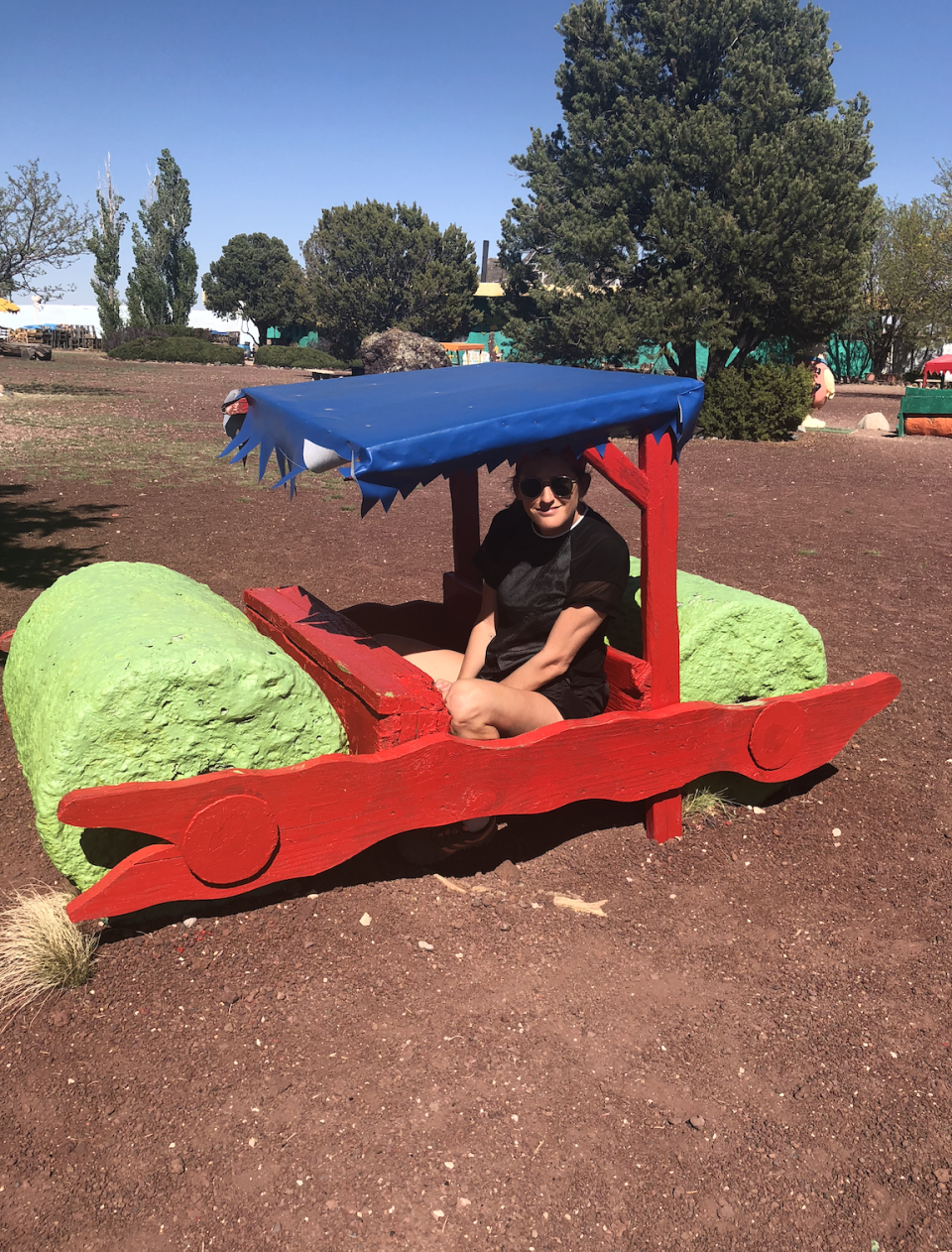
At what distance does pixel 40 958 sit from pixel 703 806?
276 centimetres

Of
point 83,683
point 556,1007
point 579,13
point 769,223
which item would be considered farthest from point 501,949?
point 579,13

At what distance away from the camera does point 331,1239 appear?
2141 millimetres

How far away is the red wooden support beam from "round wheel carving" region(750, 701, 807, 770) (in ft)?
5.70

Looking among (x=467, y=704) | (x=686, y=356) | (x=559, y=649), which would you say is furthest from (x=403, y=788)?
(x=686, y=356)

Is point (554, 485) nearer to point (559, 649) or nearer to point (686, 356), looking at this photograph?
point (559, 649)

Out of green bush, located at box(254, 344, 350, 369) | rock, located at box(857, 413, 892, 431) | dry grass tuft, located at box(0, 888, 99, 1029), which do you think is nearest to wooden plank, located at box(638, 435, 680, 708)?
dry grass tuft, located at box(0, 888, 99, 1029)

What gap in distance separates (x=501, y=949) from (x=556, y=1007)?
0.35 metres

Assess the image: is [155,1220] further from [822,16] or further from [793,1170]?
[822,16]

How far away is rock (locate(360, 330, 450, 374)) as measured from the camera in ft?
86.0

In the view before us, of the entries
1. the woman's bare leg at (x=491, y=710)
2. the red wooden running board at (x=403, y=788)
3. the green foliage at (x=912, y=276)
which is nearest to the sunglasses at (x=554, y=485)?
the woman's bare leg at (x=491, y=710)

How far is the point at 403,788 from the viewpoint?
3.04 meters

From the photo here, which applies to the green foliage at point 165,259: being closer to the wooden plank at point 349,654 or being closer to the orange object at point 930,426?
the orange object at point 930,426

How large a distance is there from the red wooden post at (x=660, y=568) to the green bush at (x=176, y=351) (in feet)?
149

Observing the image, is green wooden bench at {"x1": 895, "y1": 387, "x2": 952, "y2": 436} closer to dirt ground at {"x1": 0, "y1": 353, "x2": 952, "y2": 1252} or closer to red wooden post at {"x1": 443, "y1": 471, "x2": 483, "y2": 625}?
dirt ground at {"x1": 0, "y1": 353, "x2": 952, "y2": 1252}
